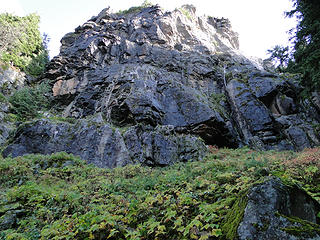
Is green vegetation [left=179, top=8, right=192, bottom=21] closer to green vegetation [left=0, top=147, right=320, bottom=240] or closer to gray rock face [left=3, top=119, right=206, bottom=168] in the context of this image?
gray rock face [left=3, top=119, right=206, bottom=168]

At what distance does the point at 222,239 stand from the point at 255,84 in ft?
69.2

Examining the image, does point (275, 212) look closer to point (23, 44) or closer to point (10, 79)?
point (10, 79)

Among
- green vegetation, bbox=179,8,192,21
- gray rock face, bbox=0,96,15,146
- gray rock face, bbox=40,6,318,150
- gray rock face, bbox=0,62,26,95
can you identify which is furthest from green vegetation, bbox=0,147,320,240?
green vegetation, bbox=179,8,192,21

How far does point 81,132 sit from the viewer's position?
45.5 feet

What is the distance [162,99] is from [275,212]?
16.3m

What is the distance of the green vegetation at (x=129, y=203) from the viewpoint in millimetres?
3856

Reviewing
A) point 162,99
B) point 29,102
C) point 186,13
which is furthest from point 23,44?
point 186,13

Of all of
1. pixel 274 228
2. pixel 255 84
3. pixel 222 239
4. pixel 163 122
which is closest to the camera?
pixel 274 228

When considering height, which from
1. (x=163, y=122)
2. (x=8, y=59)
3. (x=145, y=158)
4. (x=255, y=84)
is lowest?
(x=145, y=158)

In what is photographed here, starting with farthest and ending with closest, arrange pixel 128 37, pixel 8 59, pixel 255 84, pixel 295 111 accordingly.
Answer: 1. pixel 128 37
2. pixel 8 59
3. pixel 255 84
4. pixel 295 111

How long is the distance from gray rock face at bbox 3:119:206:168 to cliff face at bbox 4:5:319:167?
2.7 inches

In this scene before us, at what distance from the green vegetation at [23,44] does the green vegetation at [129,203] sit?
75.5 ft

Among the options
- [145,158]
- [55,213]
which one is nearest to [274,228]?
[55,213]

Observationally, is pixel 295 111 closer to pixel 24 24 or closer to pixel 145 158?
pixel 145 158
